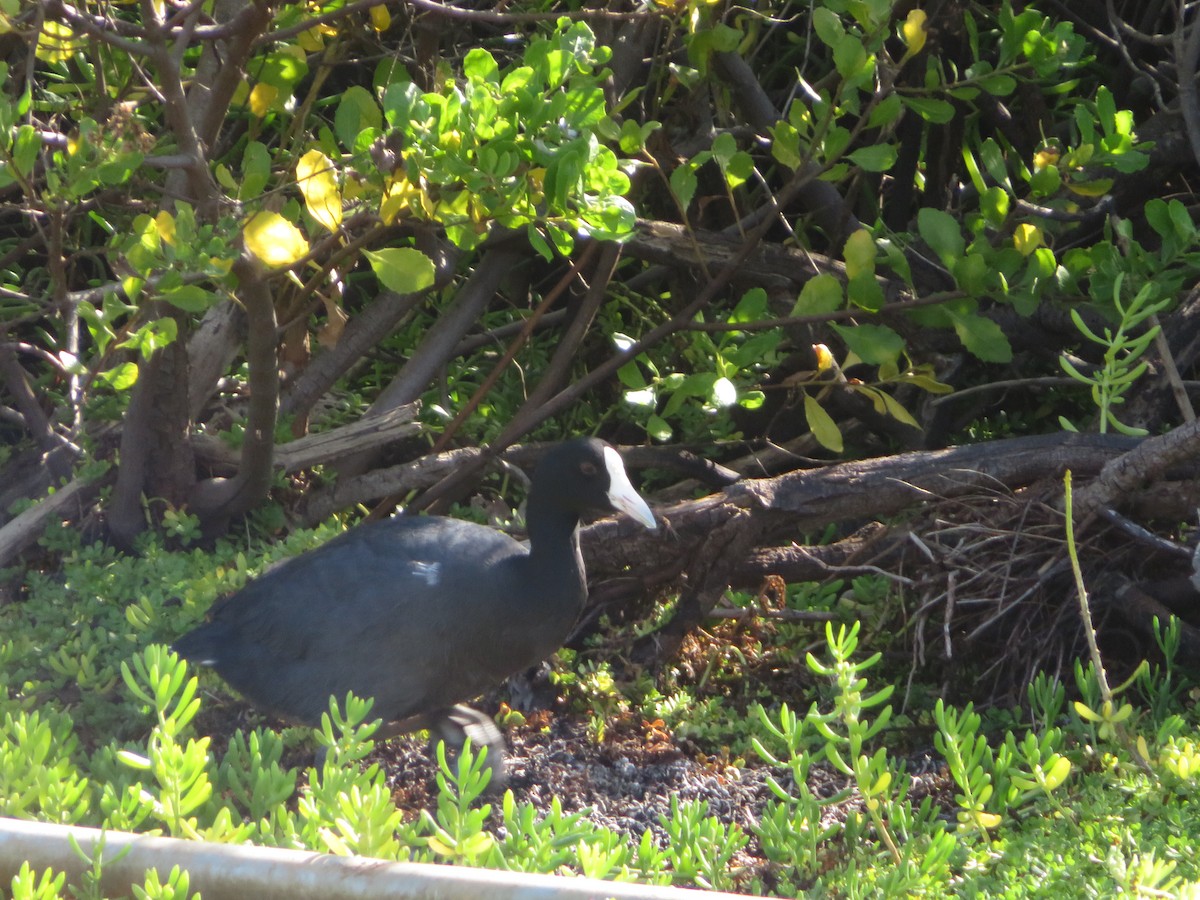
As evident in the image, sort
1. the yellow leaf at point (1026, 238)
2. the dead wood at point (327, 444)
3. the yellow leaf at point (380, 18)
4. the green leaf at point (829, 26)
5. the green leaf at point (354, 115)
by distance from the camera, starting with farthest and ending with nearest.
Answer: the dead wood at point (327, 444) → the yellow leaf at point (380, 18) → the yellow leaf at point (1026, 238) → the green leaf at point (829, 26) → the green leaf at point (354, 115)

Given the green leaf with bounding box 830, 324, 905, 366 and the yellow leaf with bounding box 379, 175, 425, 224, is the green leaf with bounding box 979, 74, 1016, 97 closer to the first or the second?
the green leaf with bounding box 830, 324, 905, 366

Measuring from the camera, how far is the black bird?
297cm

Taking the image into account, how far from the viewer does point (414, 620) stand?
9.82ft

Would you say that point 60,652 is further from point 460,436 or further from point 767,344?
point 767,344

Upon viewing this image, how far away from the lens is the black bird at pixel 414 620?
9.75 feet

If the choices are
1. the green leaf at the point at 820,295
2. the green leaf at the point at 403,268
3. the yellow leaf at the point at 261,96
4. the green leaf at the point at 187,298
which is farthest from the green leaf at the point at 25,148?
the green leaf at the point at 820,295

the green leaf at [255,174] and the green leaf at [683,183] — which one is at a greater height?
the green leaf at [255,174]

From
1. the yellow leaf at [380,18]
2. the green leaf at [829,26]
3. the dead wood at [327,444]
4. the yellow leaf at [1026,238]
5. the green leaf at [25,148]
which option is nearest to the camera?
the green leaf at [25,148]

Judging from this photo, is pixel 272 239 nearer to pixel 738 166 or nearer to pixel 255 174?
pixel 255 174

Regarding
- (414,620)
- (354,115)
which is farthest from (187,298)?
(414,620)

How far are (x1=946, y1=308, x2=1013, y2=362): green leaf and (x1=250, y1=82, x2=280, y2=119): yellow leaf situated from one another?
1.91 meters

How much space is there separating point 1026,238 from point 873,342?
462 mm

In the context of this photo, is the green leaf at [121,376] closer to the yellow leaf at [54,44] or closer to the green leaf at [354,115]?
the green leaf at [354,115]

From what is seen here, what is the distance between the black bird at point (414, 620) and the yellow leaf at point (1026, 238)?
1.19 m
